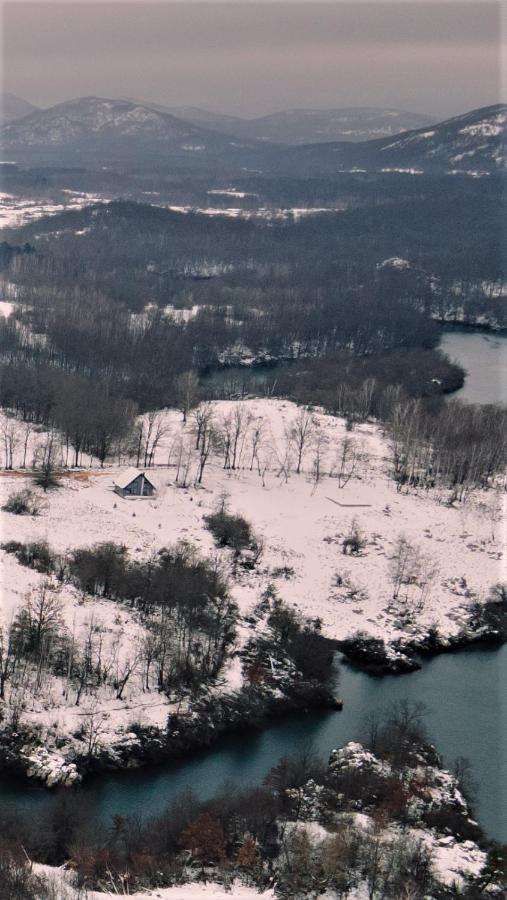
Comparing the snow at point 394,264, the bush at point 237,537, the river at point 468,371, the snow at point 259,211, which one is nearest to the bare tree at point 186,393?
the river at point 468,371

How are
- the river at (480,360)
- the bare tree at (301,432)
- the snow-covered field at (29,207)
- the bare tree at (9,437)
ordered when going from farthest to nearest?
the snow-covered field at (29,207)
the river at (480,360)
the bare tree at (301,432)
the bare tree at (9,437)

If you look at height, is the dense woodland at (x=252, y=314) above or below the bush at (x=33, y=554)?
above

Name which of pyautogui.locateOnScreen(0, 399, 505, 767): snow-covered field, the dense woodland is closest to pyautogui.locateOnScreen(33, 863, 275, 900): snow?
pyautogui.locateOnScreen(0, 399, 505, 767): snow-covered field

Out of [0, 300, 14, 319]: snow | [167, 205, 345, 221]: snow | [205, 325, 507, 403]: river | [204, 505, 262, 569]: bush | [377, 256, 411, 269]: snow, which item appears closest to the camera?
[204, 505, 262, 569]: bush

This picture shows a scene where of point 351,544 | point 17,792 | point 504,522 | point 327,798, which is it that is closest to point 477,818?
point 327,798

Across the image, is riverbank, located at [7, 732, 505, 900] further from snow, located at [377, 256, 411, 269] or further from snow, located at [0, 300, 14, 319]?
snow, located at [377, 256, 411, 269]

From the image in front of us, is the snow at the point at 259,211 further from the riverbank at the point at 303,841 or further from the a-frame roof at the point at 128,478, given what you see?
the riverbank at the point at 303,841

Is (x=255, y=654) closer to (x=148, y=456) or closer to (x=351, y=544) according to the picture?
(x=351, y=544)
